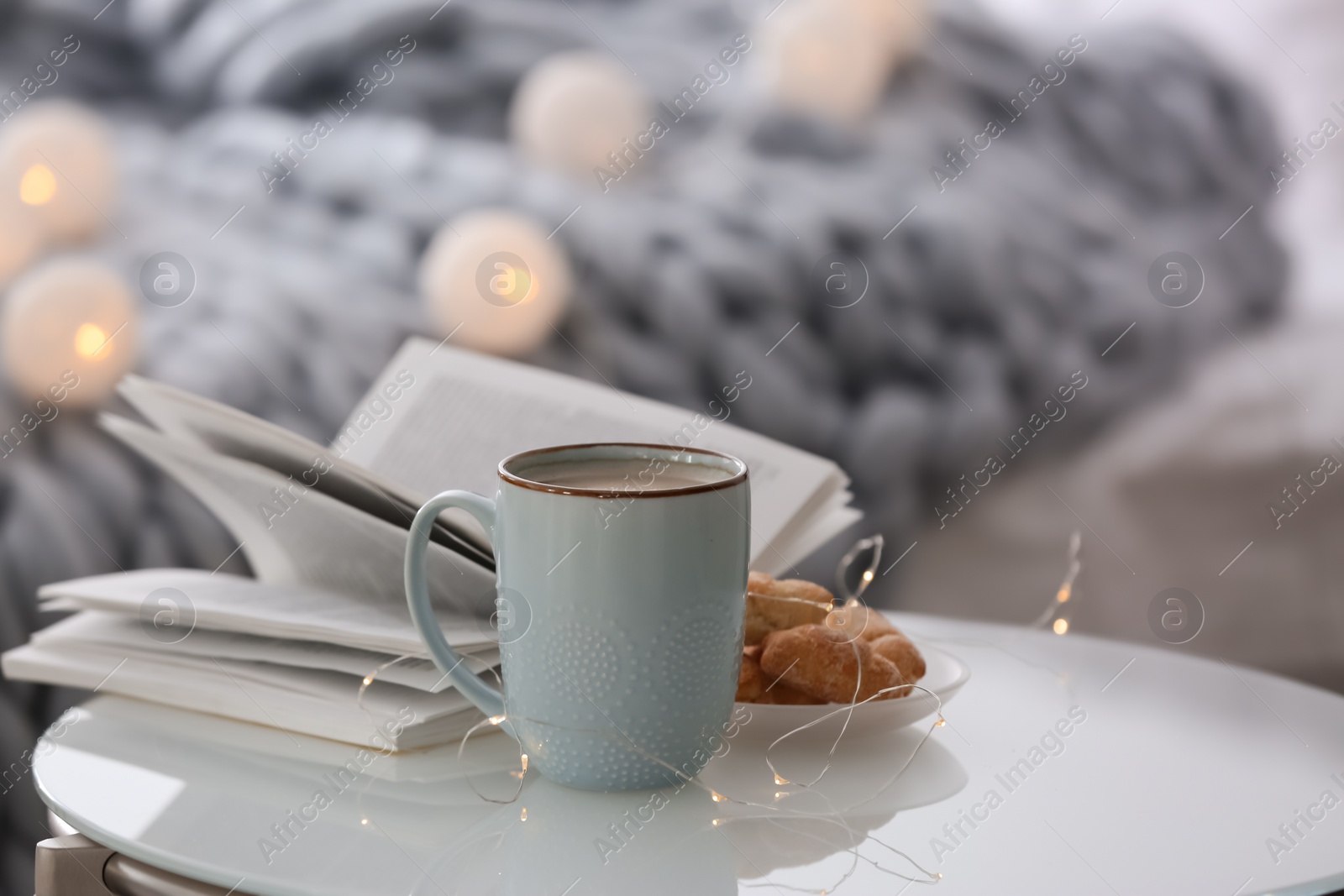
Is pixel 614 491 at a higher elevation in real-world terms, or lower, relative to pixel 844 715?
higher

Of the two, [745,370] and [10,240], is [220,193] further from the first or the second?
[745,370]

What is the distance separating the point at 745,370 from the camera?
1074 millimetres

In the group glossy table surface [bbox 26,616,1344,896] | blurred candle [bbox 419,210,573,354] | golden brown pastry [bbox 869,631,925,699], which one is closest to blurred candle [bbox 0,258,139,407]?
blurred candle [bbox 419,210,573,354]

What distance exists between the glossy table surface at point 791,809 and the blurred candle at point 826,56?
73 centimetres

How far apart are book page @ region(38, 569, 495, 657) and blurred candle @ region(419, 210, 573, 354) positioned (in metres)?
0.52

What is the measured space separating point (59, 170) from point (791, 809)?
0.93m

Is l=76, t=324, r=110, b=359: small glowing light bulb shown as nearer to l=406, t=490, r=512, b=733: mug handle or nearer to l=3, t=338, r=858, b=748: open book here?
l=3, t=338, r=858, b=748: open book

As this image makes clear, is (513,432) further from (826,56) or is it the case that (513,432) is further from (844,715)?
(826,56)

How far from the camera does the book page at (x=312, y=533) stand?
1.70ft

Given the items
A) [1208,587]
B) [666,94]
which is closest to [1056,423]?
[1208,587]

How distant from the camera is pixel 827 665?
1.64ft

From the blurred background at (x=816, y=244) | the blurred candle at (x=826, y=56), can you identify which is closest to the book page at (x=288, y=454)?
the blurred background at (x=816, y=244)

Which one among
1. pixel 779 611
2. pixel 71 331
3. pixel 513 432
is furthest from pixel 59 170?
pixel 779 611

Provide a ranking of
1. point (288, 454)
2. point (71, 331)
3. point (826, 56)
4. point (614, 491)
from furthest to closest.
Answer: point (826, 56) → point (71, 331) → point (288, 454) → point (614, 491)
